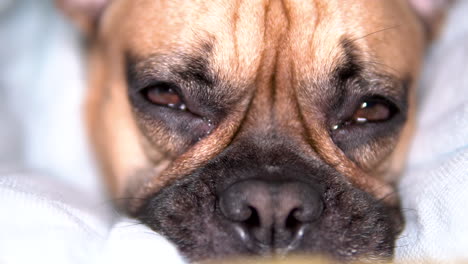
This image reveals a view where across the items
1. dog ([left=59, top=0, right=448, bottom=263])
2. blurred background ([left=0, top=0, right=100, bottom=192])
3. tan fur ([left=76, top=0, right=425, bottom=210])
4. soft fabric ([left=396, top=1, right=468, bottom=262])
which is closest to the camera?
soft fabric ([left=396, top=1, right=468, bottom=262])

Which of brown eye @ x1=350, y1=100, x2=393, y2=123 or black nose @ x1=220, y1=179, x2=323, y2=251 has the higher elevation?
brown eye @ x1=350, y1=100, x2=393, y2=123

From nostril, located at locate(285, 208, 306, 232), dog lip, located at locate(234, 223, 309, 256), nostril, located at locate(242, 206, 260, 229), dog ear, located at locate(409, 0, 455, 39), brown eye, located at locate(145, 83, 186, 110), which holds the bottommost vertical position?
dog lip, located at locate(234, 223, 309, 256)

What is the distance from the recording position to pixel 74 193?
2068 mm

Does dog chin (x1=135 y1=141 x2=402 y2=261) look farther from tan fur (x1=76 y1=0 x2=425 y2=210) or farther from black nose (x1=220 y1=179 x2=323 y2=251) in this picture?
tan fur (x1=76 y1=0 x2=425 y2=210)

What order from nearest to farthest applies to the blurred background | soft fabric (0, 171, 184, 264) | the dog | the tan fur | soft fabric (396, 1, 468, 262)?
soft fabric (0, 171, 184, 264)
soft fabric (396, 1, 468, 262)
the dog
the tan fur
the blurred background

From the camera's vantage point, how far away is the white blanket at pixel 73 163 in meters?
1.45

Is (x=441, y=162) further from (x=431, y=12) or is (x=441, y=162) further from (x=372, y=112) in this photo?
(x=431, y=12)

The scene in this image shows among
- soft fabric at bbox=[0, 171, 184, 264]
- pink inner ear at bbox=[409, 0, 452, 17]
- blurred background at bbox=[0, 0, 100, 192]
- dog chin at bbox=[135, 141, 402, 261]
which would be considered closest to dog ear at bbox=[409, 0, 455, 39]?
pink inner ear at bbox=[409, 0, 452, 17]

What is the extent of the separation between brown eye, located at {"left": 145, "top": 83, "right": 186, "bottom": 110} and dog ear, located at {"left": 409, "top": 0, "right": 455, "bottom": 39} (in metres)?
1.22

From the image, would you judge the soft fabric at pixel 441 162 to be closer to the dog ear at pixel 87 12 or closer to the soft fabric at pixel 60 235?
the soft fabric at pixel 60 235

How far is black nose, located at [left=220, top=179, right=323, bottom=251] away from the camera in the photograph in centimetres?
157

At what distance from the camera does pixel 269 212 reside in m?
1.57

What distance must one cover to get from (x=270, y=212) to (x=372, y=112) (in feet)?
2.07

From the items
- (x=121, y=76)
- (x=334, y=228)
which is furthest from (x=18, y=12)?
(x=334, y=228)
